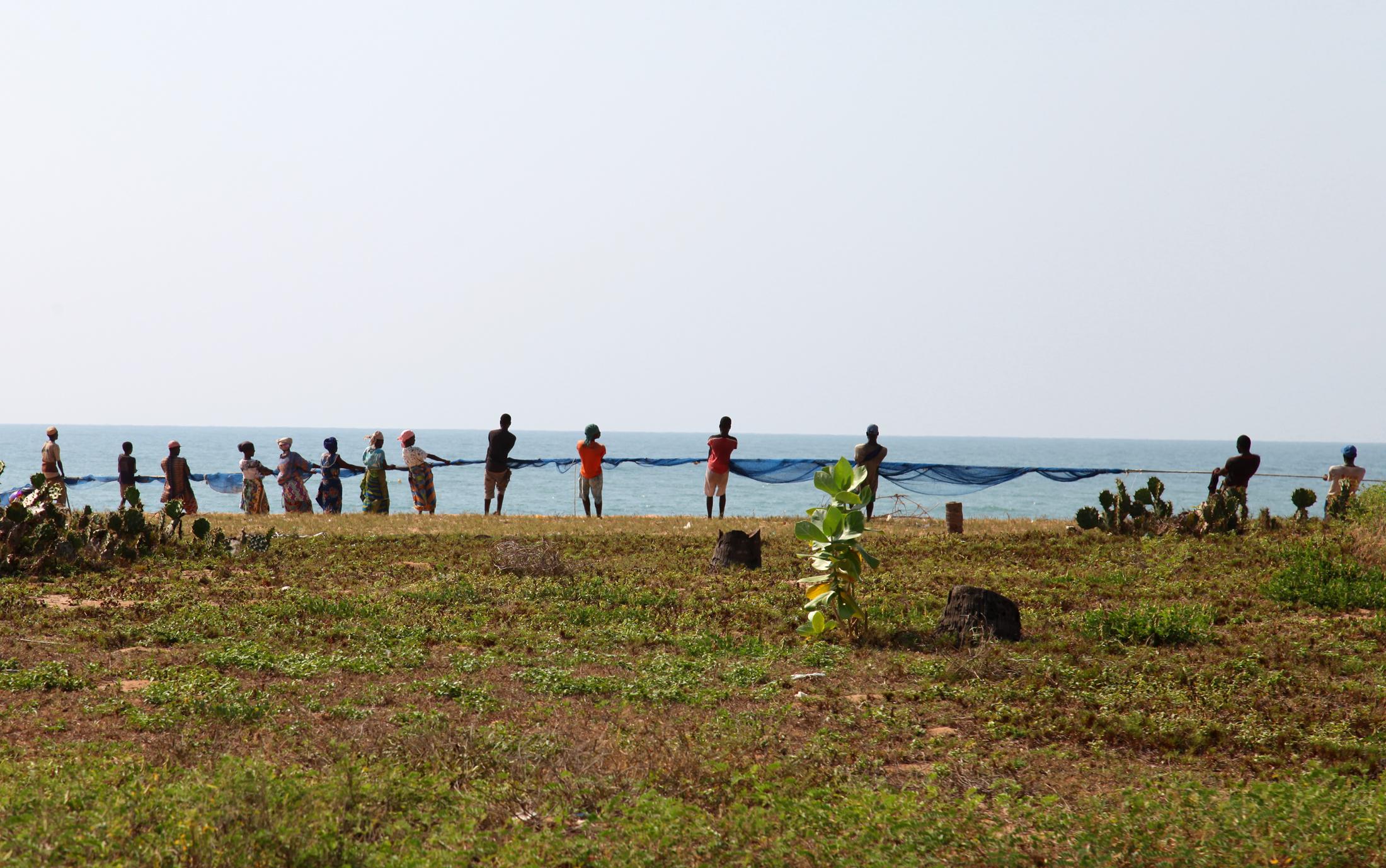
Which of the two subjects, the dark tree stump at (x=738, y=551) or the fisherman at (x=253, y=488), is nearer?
the dark tree stump at (x=738, y=551)

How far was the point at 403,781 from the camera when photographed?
5.93 meters

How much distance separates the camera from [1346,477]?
19141 millimetres

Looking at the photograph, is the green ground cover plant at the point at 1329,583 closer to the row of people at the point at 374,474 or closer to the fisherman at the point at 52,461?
the row of people at the point at 374,474

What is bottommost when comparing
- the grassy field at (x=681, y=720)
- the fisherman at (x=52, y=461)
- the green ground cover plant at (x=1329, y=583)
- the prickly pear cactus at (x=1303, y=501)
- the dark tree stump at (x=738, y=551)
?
the grassy field at (x=681, y=720)

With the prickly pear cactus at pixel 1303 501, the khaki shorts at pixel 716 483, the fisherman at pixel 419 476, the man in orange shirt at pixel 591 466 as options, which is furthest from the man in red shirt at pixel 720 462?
the prickly pear cactus at pixel 1303 501

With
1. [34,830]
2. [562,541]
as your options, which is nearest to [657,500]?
[562,541]

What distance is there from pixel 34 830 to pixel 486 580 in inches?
317

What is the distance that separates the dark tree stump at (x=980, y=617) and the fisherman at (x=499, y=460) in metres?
12.3

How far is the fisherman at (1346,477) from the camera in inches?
724

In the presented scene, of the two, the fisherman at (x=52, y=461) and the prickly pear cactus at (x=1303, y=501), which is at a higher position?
the fisherman at (x=52, y=461)

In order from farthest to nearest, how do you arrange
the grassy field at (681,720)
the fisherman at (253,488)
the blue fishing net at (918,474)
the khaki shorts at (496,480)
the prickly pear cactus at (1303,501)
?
the blue fishing net at (918,474) < the khaki shorts at (496,480) < the fisherman at (253,488) < the prickly pear cactus at (1303,501) < the grassy field at (681,720)

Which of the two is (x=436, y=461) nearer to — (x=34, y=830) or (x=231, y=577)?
(x=231, y=577)

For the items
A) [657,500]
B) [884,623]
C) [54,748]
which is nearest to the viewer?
[54,748]

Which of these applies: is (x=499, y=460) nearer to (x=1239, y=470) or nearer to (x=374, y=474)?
(x=374, y=474)
